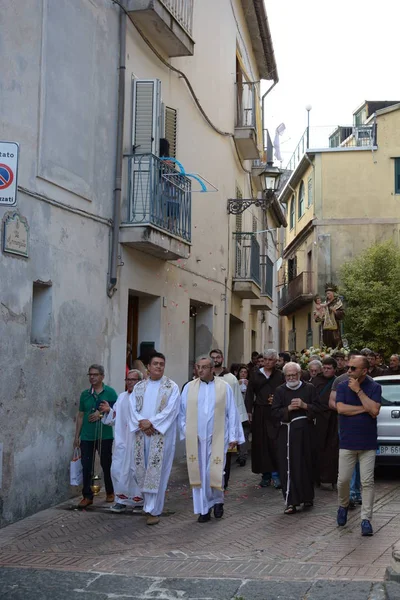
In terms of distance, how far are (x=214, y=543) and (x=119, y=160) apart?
233 inches

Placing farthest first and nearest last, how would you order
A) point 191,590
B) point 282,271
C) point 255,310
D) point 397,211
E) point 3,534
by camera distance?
point 282,271, point 397,211, point 255,310, point 3,534, point 191,590

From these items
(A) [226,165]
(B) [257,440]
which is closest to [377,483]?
(B) [257,440]

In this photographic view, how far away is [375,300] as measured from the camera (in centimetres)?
3042

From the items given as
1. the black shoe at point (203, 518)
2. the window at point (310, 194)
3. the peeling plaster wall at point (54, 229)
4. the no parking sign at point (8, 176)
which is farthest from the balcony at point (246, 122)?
the window at point (310, 194)

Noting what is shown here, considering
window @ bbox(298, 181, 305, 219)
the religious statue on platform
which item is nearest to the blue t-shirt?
the religious statue on platform

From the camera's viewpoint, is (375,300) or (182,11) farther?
(375,300)

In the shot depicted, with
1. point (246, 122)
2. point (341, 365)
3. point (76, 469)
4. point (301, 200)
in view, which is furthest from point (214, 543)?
point (301, 200)

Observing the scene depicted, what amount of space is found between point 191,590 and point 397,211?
28079mm

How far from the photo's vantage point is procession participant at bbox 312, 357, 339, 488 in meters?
11.4

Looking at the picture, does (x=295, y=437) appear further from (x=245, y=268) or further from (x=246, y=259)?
(x=246, y=259)

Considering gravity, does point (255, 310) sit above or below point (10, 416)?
above

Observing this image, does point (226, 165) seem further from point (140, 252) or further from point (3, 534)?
point (3, 534)

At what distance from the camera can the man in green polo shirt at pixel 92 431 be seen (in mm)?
10031

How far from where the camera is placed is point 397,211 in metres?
32.7
